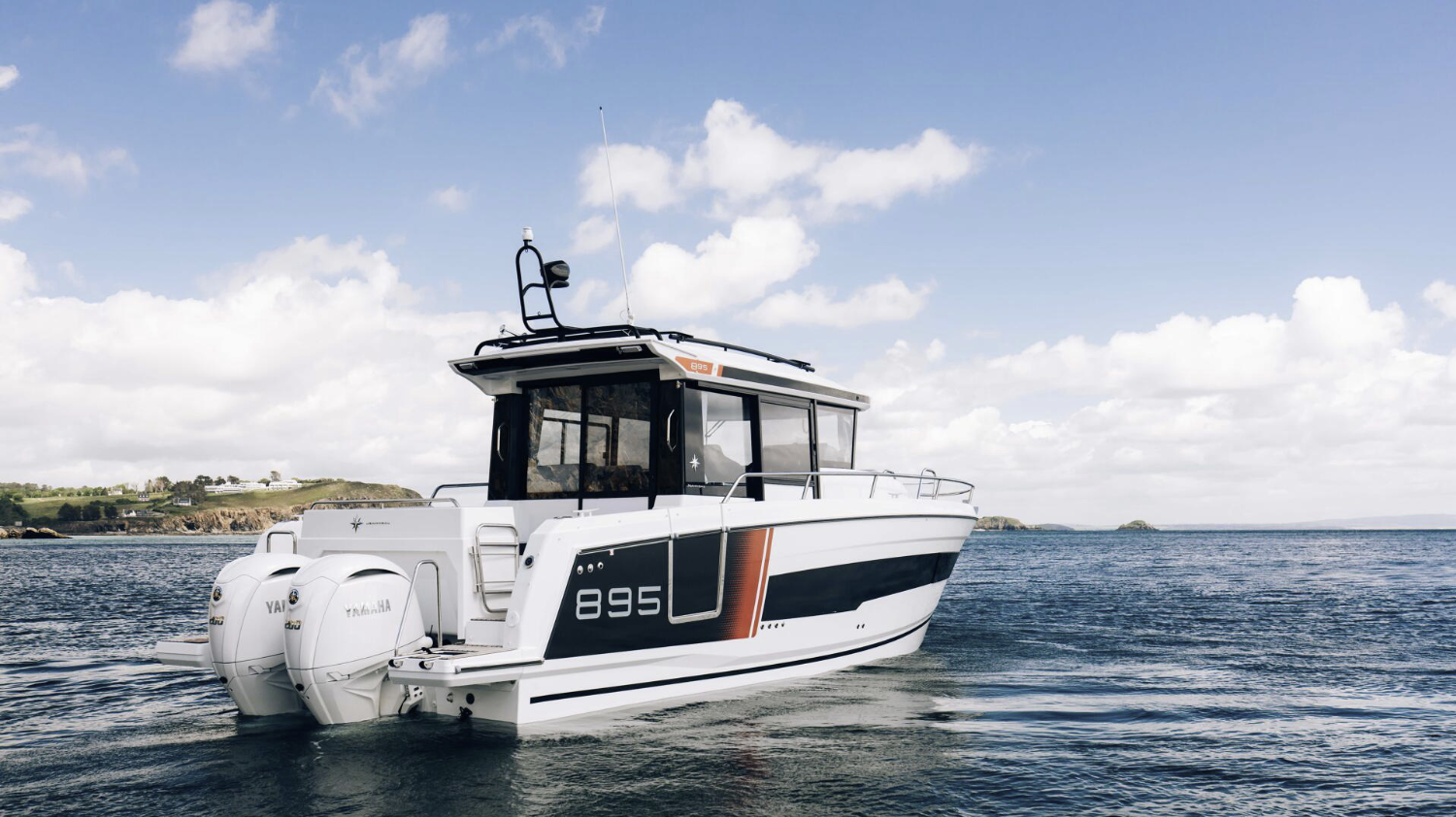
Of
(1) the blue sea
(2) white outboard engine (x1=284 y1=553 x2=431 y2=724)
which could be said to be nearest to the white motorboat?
(2) white outboard engine (x1=284 y1=553 x2=431 y2=724)

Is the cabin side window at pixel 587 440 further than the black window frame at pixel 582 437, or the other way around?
the cabin side window at pixel 587 440

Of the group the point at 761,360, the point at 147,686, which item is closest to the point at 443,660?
the point at 761,360

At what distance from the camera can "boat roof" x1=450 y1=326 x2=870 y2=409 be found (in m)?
7.83

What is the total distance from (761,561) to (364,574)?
3154mm

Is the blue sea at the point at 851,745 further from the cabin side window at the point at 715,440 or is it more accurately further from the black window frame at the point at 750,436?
the cabin side window at the point at 715,440

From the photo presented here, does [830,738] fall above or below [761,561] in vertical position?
below

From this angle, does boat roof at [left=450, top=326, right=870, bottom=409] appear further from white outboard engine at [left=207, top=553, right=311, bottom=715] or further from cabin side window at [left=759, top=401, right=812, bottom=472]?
white outboard engine at [left=207, top=553, right=311, bottom=715]

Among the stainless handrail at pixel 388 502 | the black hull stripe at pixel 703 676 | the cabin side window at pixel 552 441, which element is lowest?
the black hull stripe at pixel 703 676

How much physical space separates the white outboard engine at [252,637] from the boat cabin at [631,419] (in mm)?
2484

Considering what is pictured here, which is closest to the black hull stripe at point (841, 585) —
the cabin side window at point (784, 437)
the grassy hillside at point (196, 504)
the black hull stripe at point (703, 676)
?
the black hull stripe at point (703, 676)

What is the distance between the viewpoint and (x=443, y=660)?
5805mm

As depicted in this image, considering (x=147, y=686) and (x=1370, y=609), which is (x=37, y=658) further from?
(x=1370, y=609)

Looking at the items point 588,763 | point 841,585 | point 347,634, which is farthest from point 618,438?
point 588,763

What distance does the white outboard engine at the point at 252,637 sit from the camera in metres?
6.40
